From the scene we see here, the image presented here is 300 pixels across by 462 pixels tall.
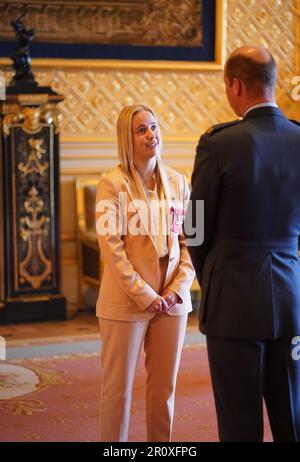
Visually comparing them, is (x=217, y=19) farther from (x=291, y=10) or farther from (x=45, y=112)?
(x=45, y=112)

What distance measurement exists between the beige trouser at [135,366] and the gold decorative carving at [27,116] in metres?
3.16

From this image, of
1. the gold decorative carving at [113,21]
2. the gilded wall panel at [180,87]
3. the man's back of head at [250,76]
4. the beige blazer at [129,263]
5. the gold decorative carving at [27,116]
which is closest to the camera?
the man's back of head at [250,76]

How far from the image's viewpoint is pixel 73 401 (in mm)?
4188

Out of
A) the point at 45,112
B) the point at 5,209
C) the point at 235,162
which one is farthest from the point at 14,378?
the point at 235,162

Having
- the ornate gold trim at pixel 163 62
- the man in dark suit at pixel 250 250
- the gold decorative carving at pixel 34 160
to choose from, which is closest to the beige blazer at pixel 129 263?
the man in dark suit at pixel 250 250

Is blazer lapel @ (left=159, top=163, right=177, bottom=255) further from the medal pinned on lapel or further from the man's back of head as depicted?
the man's back of head

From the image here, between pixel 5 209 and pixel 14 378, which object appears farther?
pixel 5 209

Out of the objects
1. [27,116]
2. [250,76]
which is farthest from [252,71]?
[27,116]

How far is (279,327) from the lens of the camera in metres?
2.47

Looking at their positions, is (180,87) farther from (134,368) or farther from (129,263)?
(134,368)

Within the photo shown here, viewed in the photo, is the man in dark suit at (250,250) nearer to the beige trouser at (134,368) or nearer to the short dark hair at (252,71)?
the short dark hair at (252,71)

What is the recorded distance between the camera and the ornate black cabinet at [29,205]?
5.97 metres
